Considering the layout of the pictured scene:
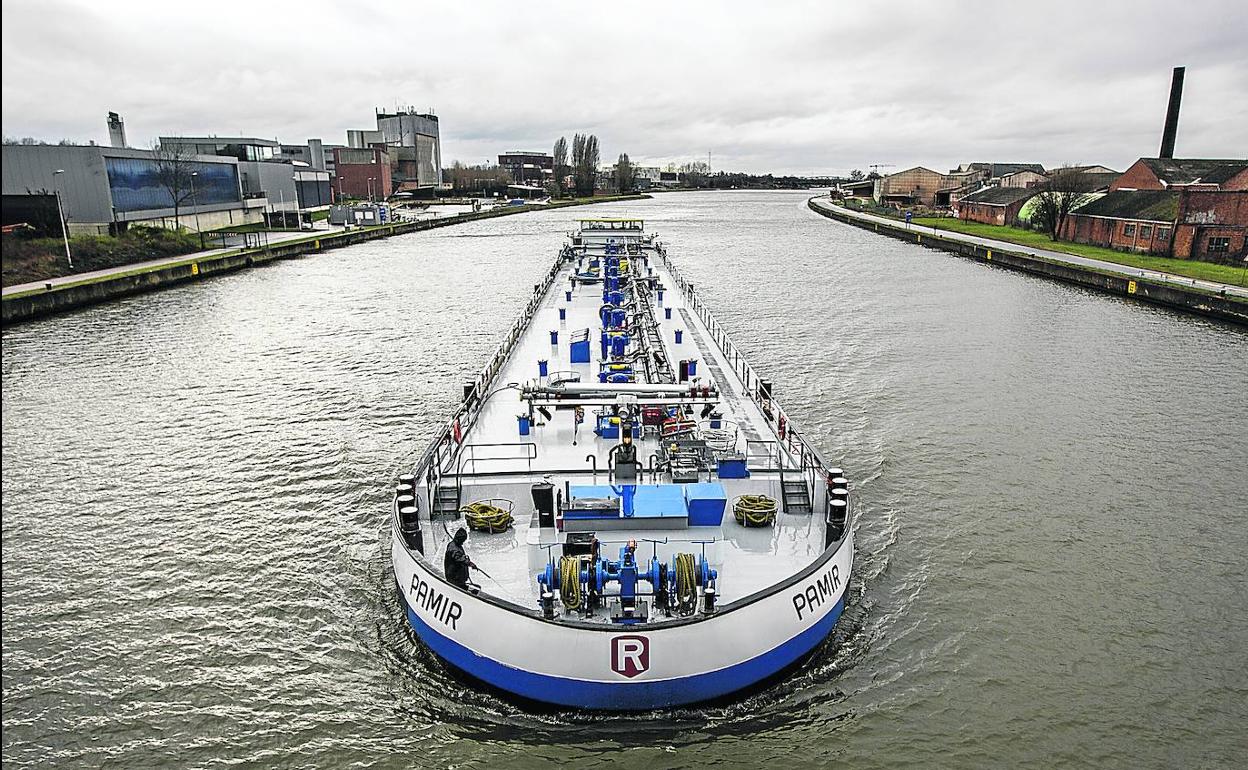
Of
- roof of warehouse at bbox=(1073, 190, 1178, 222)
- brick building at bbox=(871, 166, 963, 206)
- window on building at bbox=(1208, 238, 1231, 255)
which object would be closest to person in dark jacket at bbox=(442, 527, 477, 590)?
window on building at bbox=(1208, 238, 1231, 255)

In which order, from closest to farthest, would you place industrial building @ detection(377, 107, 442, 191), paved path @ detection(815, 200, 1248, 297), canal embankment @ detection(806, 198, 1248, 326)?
canal embankment @ detection(806, 198, 1248, 326) < paved path @ detection(815, 200, 1248, 297) < industrial building @ detection(377, 107, 442, 191)

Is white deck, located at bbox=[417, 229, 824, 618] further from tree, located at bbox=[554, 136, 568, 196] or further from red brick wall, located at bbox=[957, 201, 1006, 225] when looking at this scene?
tree, located at bbox=[554, 136, 568, 196]

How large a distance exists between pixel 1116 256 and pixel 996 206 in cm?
2967

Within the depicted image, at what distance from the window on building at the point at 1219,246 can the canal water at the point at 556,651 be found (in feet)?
53.4

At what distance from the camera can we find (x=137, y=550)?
13.9 metres

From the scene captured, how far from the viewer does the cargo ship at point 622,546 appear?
930cm

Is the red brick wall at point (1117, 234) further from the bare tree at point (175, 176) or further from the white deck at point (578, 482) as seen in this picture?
the bare tree at point (175, 176)

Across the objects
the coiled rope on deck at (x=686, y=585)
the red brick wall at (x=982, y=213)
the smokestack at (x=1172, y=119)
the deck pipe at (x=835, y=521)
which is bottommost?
the coiled rope on deck at (x=686, y=585)

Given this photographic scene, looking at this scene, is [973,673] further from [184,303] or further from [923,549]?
[184,303]

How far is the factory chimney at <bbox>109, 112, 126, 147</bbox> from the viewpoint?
7462 centimetres

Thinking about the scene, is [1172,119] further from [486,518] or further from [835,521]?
[486,518]

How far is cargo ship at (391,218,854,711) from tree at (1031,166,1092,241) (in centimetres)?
5175

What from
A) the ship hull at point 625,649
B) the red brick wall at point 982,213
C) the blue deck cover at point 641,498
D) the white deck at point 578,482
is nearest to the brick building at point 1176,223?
the red brick wall at point 982,213

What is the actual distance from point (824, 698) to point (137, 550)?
11.7 m
